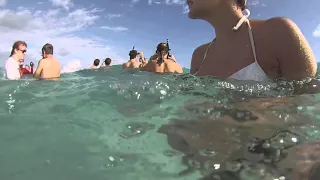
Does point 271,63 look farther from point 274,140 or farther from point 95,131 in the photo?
point 95,131

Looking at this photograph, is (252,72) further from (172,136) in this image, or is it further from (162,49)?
(162,49)

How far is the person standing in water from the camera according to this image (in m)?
2.14

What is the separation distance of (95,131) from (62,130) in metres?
0.26

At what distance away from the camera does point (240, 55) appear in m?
2.47

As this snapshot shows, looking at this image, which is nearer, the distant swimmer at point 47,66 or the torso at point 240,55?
the torso at point 240,55

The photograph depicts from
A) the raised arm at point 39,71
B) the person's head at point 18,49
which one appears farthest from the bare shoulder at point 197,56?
the person's head at point 18,49

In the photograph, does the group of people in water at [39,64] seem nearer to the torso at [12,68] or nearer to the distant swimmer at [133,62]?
the torso at [12,68]

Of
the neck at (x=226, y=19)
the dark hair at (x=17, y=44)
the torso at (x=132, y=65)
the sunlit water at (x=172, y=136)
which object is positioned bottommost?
the sunlit water at (x=172, y=136)

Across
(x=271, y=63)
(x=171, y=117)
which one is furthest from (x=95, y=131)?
(x=271, y=63)

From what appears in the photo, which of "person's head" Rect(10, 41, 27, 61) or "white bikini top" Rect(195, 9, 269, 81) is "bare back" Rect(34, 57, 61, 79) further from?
"white bikini top" Rect(195, 9, 269, 81)

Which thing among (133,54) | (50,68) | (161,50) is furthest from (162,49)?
(133,54)

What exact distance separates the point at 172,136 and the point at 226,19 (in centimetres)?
131

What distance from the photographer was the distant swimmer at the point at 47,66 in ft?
24.4

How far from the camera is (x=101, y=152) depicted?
6.01ft
